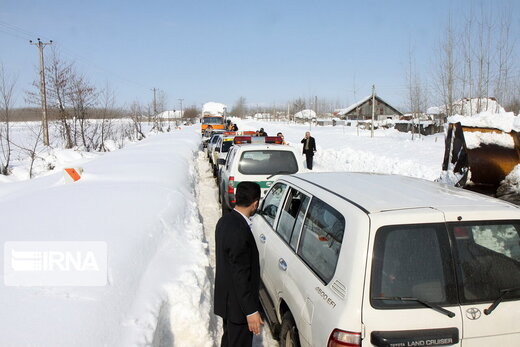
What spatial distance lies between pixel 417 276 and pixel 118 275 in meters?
2.71

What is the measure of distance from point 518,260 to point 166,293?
3.02m

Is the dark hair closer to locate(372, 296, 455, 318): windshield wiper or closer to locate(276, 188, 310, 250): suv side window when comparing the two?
locate(276, 188, 310, 250): suv side window

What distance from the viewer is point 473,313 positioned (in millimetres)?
2137

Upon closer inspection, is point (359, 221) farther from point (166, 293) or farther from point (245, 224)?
point (166, 293)

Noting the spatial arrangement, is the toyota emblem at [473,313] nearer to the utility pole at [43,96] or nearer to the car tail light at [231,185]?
the car tail light at [231,185]

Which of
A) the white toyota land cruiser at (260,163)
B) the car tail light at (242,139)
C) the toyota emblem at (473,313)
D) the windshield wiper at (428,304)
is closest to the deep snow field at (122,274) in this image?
the white toyota land cruiser at (260,163)

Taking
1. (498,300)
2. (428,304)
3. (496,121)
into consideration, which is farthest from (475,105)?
(428,304)

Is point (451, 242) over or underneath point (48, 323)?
over

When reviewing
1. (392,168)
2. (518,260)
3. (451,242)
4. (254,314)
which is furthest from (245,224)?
(392,168)

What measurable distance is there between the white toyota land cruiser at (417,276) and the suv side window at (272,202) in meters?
1.59

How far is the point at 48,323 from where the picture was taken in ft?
8.15

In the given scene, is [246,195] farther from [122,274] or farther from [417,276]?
[122,274]

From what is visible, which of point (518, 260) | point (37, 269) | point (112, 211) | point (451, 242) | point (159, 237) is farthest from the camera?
point (112, 211)

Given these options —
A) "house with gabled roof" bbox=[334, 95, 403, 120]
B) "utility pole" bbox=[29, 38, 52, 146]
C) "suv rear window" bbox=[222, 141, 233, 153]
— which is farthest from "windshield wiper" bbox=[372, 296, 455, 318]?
"house with gabled roof" bbox=[334, 95, 403, 120]
